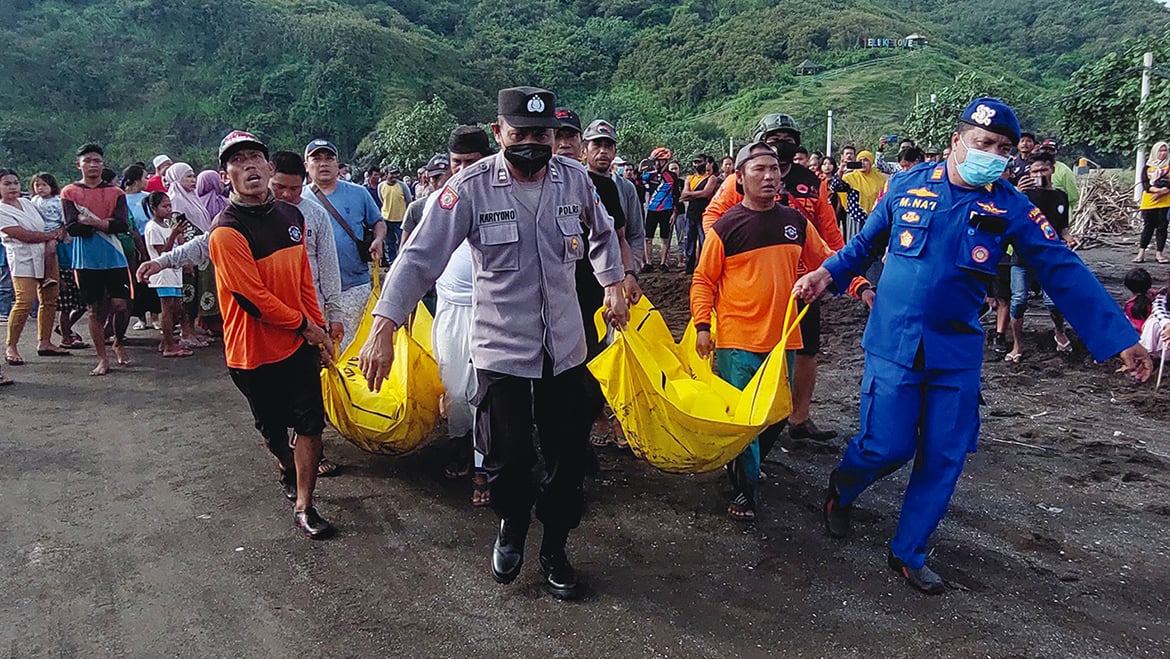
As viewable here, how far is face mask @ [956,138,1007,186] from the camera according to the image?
3.14 meters

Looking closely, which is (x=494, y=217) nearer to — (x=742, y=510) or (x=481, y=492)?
(x=481, y=492)

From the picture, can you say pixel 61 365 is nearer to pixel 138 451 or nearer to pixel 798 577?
pixel 138 451

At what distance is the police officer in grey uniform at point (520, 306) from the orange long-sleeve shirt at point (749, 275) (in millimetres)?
1010

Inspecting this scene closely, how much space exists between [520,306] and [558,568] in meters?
1.10

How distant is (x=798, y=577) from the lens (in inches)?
136

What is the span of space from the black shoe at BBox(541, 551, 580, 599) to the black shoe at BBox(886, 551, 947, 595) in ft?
4.51

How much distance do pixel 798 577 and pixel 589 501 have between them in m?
1.24

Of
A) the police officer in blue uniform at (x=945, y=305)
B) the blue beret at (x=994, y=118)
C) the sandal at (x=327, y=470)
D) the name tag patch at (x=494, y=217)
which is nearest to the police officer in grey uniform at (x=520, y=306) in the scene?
the name tag patch at (x=494, y=217)

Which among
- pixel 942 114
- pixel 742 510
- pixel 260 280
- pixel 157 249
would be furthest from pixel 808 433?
pixel 942 114

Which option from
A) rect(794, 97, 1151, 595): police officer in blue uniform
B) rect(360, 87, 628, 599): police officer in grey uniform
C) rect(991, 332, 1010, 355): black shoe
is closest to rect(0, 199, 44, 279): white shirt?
rect(360, 87, 628, 599): police officer in grey uniform

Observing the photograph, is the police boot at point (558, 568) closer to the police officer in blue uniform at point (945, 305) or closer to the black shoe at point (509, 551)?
the black shoe at point (509, 551)

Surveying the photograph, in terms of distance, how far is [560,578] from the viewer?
3.32m

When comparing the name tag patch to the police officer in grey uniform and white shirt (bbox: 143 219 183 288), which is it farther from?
white shirt (bbox: 143 219 183 288)

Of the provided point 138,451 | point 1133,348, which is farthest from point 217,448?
point 1133,348
